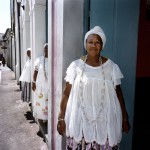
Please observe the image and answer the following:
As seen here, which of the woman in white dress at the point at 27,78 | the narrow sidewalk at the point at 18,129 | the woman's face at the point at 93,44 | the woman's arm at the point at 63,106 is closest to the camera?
the woman's face at the point at 93,44

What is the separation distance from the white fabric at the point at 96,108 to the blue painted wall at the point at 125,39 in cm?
68

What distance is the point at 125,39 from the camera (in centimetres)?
299

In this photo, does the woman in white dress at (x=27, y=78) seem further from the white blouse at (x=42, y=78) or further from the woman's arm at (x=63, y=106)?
the woman's arm at (x=63, y=106)

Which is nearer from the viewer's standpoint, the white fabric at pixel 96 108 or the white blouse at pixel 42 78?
the white fabric at pixel 96 108

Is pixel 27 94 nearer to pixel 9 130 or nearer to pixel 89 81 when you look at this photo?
pixel 9 130

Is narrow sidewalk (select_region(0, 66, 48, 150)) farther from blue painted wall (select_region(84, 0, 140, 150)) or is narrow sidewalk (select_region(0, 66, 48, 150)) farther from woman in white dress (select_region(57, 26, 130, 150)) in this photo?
woman in white dress (select_region(57, 26, 130, 150))

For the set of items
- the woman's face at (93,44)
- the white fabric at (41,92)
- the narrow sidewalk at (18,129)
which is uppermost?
the woman's face at (93,44)

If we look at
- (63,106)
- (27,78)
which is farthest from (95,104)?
(27,78)

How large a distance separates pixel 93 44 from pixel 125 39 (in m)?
0.76

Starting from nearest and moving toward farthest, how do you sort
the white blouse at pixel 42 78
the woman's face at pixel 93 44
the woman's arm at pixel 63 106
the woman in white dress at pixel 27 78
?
the woman's face at pixel 93 44, the woman's arm at pixel 63 106, the white blouse at pixel 42 78, the woman in white dress at pixel 27 78

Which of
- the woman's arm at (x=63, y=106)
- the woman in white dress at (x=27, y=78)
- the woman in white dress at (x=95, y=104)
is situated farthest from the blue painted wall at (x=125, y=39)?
the woman in white dress at (x=27, y=78)

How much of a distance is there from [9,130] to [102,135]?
12.2 ft

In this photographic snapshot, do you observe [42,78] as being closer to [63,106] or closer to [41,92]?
[41,92]

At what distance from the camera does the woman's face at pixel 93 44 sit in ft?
7.87
